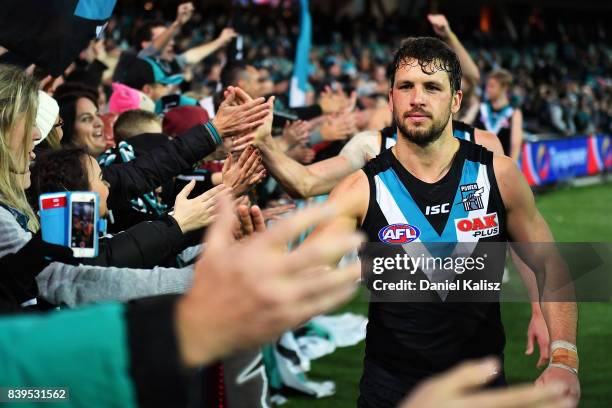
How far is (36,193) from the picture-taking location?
331 centimetres

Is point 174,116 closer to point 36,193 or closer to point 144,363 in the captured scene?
point 36,193

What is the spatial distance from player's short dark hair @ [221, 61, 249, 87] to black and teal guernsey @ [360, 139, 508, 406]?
13.5ft

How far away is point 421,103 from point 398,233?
57cm

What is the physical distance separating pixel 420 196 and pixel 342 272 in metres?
2.10

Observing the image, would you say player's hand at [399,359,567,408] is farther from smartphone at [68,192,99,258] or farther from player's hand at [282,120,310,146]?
player's hand at [282,120,310,146]

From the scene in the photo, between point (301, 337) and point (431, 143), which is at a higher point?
point (431, 143)

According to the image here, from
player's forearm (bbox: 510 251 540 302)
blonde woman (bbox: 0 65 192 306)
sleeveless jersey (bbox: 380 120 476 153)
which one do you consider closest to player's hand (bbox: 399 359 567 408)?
blonde woman (bbox: 0 65 192 306)

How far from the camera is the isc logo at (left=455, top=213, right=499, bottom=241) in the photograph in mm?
3143

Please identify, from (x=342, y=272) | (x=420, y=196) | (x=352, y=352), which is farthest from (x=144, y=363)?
(x=352, y=352)

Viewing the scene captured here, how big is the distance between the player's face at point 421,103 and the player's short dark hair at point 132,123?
7.14ft

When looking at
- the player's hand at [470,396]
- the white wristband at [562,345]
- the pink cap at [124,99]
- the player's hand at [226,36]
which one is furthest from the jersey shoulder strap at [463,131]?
the player's hand at [226,36]

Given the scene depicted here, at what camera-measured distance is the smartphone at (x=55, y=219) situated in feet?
8.20

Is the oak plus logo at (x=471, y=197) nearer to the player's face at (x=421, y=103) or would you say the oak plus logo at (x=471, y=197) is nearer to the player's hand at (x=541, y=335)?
the player's face at (x=421, y=103)

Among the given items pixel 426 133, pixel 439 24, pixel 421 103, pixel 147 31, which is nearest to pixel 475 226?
pixel 426 133
